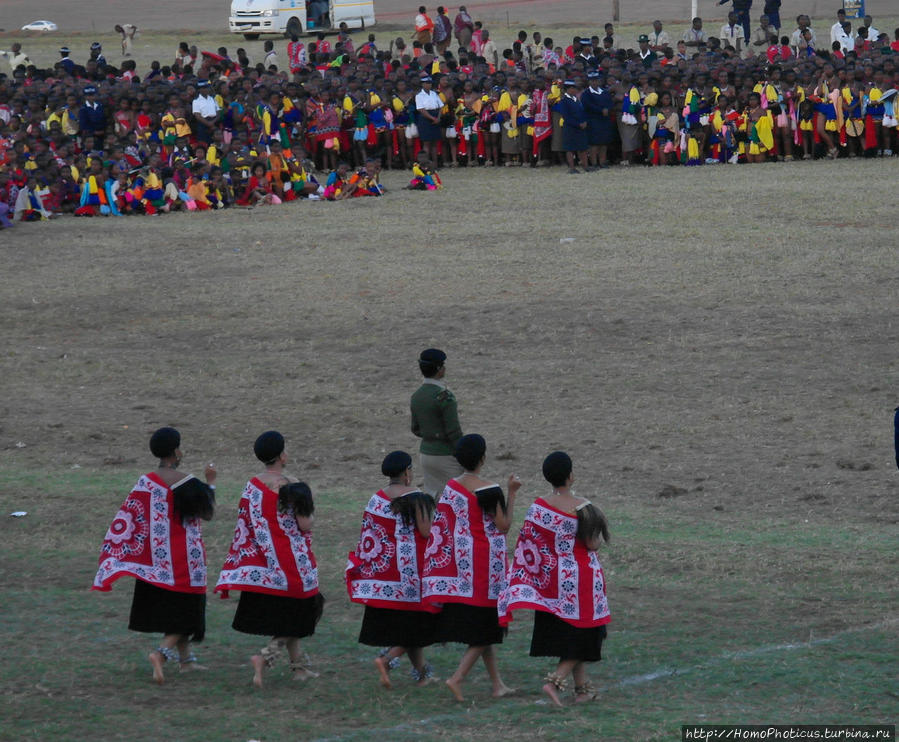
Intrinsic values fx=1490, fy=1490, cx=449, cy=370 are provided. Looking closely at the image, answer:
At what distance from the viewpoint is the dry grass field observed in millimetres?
7055

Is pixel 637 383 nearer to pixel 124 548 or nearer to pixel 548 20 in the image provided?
pixel 124 548

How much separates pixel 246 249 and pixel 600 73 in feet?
30.6

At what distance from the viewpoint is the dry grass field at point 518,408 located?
7.05 m

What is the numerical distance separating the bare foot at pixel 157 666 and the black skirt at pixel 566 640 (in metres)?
1.83

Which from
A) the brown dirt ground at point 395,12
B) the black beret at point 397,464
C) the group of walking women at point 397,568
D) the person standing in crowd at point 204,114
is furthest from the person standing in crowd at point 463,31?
the black beret at point 397,464

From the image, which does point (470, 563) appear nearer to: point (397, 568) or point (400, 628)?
point (397, 568)

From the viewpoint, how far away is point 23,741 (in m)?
6.45

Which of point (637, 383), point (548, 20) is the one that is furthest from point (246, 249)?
point (548, 20)

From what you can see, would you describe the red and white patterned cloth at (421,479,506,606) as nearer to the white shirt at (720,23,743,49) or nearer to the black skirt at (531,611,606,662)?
the black skirt at (531,611,606,662)

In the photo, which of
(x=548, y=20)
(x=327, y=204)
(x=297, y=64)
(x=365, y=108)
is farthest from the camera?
(x=548, y=20)

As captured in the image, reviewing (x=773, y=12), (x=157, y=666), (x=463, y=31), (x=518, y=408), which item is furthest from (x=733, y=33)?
(x=157, y=666)

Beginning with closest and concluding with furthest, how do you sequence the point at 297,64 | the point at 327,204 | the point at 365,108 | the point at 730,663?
1. the point at 730,663
2. the point at 327,204
3. the point at 365,108
4. the point at 297,64

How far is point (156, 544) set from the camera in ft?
24.0

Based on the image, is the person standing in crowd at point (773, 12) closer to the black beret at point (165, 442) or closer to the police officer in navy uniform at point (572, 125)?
the police officer in navy uniform at point (572, 125)
